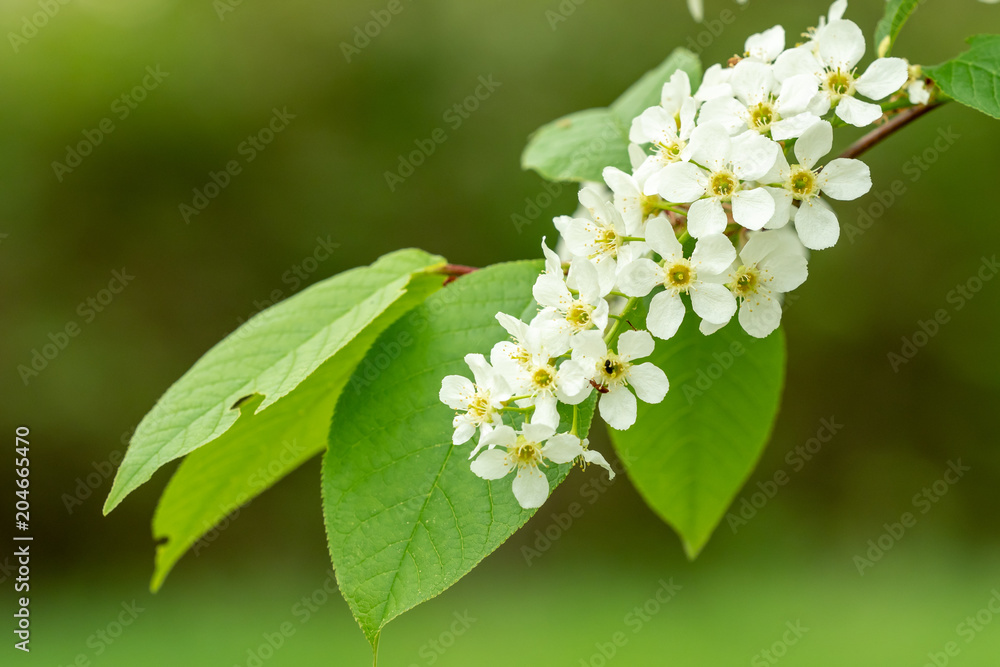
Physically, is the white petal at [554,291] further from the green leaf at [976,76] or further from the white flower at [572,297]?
the green leaf at [976,76]

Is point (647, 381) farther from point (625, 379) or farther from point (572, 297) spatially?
point (572, 297)

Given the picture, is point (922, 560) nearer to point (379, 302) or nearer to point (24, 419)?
point (379, 302)

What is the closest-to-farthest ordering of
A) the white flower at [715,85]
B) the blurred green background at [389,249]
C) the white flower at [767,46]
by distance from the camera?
the white flower at [715,85] < the white flower at [767,46] < the blurred green background at [389,249]

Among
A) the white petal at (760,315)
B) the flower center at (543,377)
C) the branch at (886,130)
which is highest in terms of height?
the flower center at (543,377)

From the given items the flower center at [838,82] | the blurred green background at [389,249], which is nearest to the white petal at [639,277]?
the flower center at [838,82]

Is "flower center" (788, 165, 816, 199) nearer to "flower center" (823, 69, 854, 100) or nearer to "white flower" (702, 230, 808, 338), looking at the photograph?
"white flower" (702, 230, 808, 338)

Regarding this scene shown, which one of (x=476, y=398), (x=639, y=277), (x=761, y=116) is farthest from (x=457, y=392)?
(x=761, y=116)
